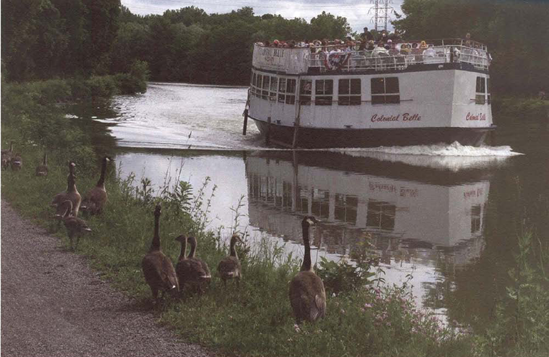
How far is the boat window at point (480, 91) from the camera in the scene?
31.4 meters

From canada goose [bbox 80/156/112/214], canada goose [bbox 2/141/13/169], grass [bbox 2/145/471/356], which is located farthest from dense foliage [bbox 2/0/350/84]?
grass [bbox 2/145/471/356]

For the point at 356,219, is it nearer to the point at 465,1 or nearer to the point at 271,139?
the point at 465,1

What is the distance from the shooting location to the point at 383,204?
2048cm

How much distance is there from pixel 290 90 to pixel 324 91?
2.08 m

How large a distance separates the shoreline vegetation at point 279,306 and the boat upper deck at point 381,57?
18.4 metres

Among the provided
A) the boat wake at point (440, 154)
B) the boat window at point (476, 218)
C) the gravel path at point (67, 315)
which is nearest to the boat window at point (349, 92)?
the boat wake at point (440, 154)

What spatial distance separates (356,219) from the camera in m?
18.5

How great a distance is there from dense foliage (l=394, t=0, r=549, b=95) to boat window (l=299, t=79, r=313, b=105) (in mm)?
5489

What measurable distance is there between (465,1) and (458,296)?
16.7 m

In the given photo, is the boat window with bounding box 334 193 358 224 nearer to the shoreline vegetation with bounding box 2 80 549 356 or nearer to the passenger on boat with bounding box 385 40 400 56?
the shoreline vegetation with bounding box 2 80 549 356

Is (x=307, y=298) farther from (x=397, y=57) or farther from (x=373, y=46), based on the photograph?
(x=373, y=46)

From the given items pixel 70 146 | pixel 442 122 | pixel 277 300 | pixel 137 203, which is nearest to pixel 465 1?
pixel 442 122

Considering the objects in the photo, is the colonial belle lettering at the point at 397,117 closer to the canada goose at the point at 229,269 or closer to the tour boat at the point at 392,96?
the tour boat at the point at 392,96

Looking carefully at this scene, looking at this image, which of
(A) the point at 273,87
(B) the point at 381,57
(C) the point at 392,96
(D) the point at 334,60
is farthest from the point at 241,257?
(A) the point at 273,87
